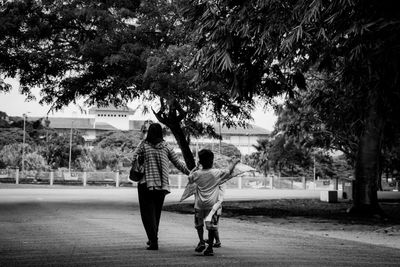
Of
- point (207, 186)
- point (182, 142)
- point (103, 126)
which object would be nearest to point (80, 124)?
point (103, 126)

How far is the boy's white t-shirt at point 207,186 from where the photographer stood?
24.5 ft

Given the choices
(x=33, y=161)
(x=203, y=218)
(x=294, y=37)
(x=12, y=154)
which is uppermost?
(x=12, y=154)

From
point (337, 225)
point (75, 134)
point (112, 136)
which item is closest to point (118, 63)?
point (337, 225)

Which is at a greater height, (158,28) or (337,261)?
(158,28)

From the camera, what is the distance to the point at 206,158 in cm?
747

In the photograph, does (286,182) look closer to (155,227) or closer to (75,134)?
(75,134)

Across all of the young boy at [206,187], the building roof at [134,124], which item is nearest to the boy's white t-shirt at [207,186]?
the young boy at [206,187]

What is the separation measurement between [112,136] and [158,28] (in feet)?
207

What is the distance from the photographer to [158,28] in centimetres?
1797

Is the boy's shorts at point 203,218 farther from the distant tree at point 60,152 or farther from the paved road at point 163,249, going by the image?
the distant tree at point 60,152

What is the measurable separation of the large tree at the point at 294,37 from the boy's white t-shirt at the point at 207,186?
206 centimetres

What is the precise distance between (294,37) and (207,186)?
249 centimetres

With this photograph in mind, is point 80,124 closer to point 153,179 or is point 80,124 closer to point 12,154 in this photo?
point 12,154

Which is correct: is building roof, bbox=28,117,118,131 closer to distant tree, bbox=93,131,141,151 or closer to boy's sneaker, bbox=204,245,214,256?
distant tree, bbox=93,131,141,151
